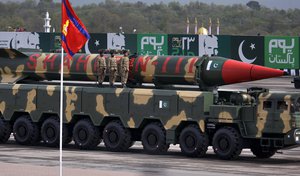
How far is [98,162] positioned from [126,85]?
4906mm

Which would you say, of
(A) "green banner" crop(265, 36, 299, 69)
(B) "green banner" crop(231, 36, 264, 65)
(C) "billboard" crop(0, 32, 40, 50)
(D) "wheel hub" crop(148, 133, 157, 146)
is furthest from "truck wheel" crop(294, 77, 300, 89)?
(D) "wheel hub" crop(148, 133, 157, 146)

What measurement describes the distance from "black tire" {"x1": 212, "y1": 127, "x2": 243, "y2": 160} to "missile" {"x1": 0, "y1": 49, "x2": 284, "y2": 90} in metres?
1.84

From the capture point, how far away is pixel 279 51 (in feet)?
158

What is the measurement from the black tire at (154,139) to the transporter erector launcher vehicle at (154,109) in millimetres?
27

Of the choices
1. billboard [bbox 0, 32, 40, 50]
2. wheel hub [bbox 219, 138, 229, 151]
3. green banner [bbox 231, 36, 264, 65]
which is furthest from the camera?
billboard [bbox 0, 32, 40, 50]

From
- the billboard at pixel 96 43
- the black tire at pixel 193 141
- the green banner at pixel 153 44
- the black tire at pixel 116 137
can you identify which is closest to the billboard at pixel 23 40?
the billboard at pixel 96 43

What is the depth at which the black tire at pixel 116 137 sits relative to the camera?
28.2 metres

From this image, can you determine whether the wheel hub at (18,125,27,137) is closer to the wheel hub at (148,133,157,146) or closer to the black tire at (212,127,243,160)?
the wheel hub at (148,133,157,146)

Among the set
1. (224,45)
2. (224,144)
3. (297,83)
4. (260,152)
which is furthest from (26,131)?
(297,83)

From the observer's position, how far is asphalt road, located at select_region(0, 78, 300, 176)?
22.4 m

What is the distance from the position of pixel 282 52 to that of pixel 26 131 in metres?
21.0

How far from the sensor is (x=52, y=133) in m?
29.6

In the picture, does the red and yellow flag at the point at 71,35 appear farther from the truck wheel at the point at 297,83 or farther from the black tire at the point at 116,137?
the truck wheel at the point at 297,83

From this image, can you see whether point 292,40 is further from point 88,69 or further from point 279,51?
point 88,69
